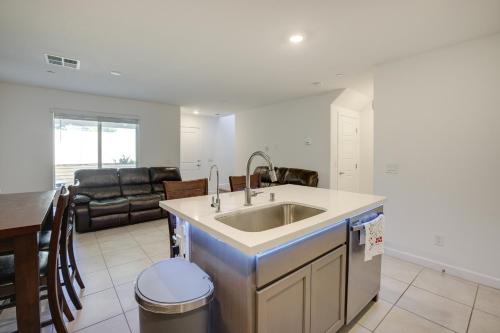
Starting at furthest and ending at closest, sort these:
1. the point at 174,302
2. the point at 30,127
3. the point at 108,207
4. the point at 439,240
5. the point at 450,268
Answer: the point at 30,127 → the point at 108,207 → the point at 439,240 → the point at 450,268 → the point at 174,302

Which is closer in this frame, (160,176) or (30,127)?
(30,127)

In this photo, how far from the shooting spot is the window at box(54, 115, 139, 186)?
192 inches

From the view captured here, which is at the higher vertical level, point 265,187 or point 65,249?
point 265,187

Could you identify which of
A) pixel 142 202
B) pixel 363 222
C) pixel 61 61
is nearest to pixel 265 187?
pixel 363 222

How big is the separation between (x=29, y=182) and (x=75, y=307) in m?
3.78

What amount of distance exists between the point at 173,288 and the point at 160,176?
456 cm

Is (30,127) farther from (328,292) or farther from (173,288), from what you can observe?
(328,292)

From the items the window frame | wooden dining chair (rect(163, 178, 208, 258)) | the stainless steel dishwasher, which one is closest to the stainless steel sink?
the stainless steel dishwasher

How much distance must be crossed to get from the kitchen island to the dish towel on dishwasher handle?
0.12 meters

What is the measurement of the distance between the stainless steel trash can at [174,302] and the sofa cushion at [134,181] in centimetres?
413

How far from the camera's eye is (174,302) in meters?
1.14

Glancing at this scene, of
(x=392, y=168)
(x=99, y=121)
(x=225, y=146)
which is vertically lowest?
(x=392, y=168)

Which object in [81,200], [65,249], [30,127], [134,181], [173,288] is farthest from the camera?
[134,181]

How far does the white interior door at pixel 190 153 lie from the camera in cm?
743
